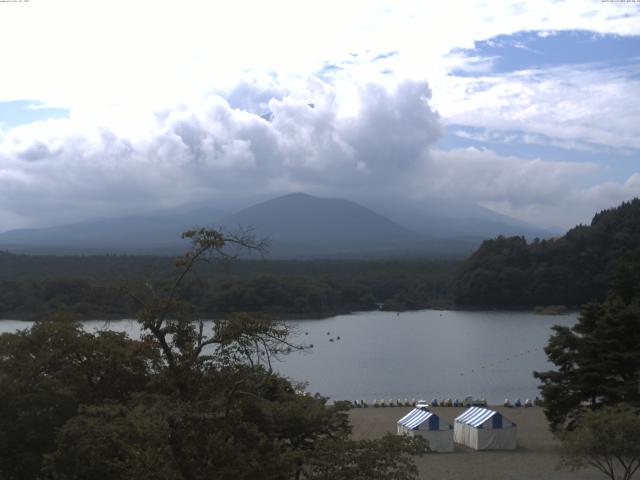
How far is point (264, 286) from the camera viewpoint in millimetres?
40344

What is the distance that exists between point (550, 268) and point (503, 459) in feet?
115

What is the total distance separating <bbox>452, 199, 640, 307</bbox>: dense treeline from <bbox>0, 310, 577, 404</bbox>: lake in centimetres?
575

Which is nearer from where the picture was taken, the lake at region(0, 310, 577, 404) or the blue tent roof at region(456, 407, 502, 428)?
the blue tent roof at region(456, 407, 502, 428)

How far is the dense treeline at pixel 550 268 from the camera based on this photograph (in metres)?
45.8

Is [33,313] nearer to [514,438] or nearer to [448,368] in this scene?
[448,368]

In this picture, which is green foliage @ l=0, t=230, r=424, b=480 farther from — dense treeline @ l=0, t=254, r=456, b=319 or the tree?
dense treeline @ l=0, t=254, r=456, b=319

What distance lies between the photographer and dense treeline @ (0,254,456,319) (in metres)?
35.0

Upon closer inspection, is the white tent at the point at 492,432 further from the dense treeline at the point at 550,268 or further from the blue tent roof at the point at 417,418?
the dense treeline at the point at 550,268

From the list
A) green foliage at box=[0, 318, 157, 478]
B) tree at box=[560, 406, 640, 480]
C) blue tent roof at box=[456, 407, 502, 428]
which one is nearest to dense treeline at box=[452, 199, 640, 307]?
blue tent roof at box=[456, 407, 502, 428]

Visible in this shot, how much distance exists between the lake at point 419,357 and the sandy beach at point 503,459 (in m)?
2.95

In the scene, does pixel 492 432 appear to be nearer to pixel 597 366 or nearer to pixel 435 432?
pixel 435 432

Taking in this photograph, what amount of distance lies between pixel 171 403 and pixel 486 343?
26806mm

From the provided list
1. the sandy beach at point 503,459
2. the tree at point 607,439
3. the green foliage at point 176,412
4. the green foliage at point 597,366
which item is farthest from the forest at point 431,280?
the green foliage at point 176,412

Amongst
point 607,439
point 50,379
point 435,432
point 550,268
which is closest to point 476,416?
point 435,432
